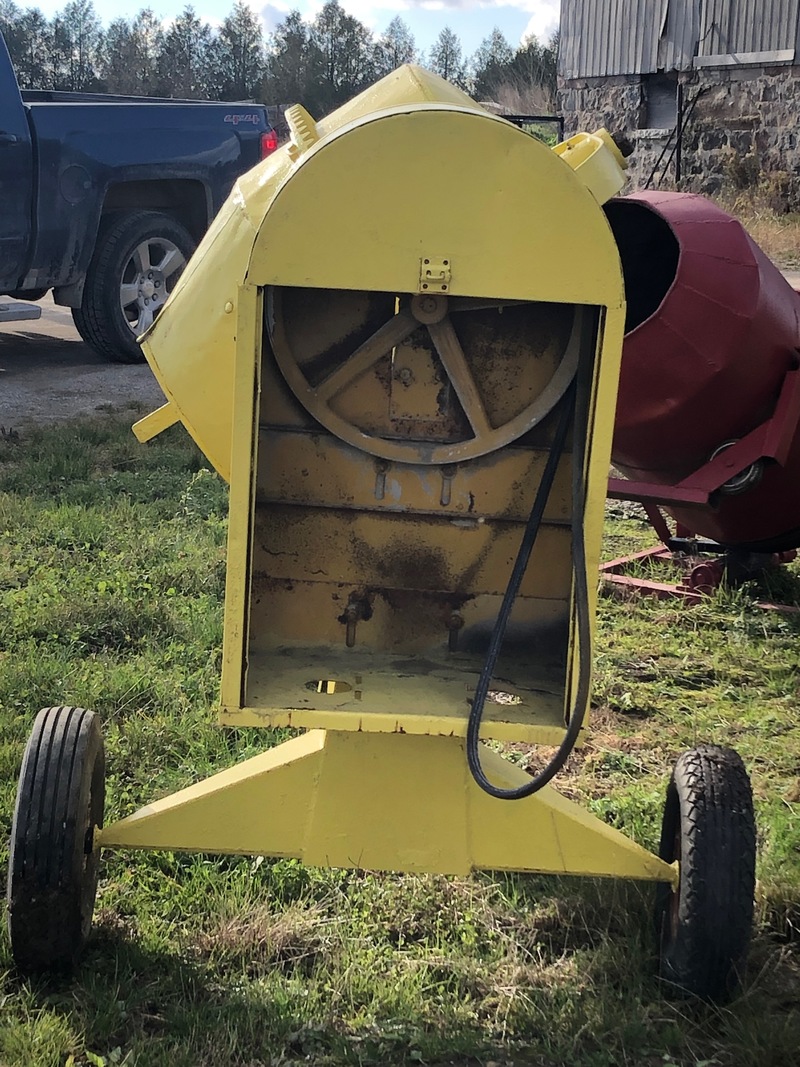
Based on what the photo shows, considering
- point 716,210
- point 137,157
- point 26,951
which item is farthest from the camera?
point 137,157

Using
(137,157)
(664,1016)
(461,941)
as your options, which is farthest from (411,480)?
(137,157)

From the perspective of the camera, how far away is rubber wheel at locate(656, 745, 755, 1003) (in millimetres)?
2121

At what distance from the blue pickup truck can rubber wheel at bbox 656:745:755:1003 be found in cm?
592

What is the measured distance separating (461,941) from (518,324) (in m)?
1.29

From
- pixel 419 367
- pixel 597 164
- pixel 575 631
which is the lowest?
pixel 575 631

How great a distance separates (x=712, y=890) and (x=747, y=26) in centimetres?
1500

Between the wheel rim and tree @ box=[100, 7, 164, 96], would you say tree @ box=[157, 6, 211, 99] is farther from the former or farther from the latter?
the wheel rim

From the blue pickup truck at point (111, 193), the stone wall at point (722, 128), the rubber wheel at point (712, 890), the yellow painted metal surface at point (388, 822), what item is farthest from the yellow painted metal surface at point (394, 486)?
the stone wall at point (722, 128)

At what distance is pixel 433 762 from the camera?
2.25 meters

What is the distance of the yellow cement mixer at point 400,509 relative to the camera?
191 centimetres

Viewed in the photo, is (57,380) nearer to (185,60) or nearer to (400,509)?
(400,509)

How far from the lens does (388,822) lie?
2258 millimetres

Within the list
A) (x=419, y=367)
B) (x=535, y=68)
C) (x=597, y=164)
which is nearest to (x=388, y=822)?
(x=419, y=367)

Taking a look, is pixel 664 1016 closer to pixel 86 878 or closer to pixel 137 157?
pixel 86 878
